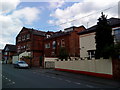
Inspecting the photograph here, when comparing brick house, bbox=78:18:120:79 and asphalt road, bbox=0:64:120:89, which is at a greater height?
brick house, bbox=78:18:120:79

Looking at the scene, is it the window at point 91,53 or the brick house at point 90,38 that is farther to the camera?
the window at point 91,53

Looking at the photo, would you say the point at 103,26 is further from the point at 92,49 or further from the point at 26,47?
the point at 26,47

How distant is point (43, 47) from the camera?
1779 inches

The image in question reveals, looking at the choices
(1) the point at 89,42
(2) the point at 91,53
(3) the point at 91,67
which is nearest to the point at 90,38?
(1) the point at 89,42

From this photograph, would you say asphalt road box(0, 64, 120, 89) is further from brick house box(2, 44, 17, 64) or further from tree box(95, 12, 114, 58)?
brick house box(2, 44, 17, 64)

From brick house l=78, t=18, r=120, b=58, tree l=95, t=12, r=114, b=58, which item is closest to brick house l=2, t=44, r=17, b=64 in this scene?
brick house l=78, t=18, r=120, b=58

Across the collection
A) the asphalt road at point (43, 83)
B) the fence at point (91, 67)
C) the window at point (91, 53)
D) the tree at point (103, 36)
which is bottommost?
the asphalt road at point (43, 83)

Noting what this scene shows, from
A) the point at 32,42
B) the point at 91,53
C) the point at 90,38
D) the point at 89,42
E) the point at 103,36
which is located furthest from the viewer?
the point at 32,42

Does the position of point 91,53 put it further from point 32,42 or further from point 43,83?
point 32,42

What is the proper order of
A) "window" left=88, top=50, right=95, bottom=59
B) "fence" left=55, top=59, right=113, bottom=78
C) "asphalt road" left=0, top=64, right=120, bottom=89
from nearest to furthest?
"asphalt road" left=0, top=64, right=120, bottom=89 < "fence" left=55, top=59, right=113, bottom=78 < "window" left=88, top=50, right=95, bottom=59

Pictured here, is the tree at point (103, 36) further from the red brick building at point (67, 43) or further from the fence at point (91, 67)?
the red brick building at point (67, 43)

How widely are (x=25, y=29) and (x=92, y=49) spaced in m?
31.0

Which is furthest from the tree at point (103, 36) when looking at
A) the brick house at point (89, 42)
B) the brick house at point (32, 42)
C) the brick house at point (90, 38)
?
the brick house at point (32, 42)

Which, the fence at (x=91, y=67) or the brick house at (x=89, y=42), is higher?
the brick house at (x=89, y=42)
